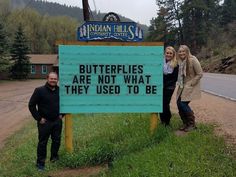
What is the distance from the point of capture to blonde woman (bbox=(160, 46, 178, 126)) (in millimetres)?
8281

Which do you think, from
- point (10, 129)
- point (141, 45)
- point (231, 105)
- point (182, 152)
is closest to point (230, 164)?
point (182, 152)

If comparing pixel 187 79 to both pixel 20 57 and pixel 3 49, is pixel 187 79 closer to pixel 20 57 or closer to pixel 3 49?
pixel 3 49

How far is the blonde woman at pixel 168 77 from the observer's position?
8281 mm

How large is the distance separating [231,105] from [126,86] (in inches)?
206

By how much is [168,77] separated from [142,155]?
6.58 feet

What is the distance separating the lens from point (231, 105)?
1257 cm

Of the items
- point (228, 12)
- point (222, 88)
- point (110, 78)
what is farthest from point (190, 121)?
point (228, 12)

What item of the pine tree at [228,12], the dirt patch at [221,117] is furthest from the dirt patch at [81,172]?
the pine tree at [228,12]

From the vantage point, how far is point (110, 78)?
8.41m

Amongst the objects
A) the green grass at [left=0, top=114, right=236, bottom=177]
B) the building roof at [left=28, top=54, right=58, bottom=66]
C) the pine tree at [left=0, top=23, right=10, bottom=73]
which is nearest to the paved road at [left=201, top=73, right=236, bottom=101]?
the green grass at [left=0, top=114, right=236, bottom=177]

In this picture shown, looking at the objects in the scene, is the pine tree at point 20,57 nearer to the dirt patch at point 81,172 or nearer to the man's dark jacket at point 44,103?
the man's dark jacket at point 44,103

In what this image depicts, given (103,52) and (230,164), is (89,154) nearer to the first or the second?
(103,52)

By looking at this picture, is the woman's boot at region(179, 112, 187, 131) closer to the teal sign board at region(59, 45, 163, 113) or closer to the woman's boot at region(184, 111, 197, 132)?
the woman's boot at region(184, 111, 197, 132)

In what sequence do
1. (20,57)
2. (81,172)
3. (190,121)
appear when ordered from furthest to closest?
(20,57) < (190,121) < (81,172)
